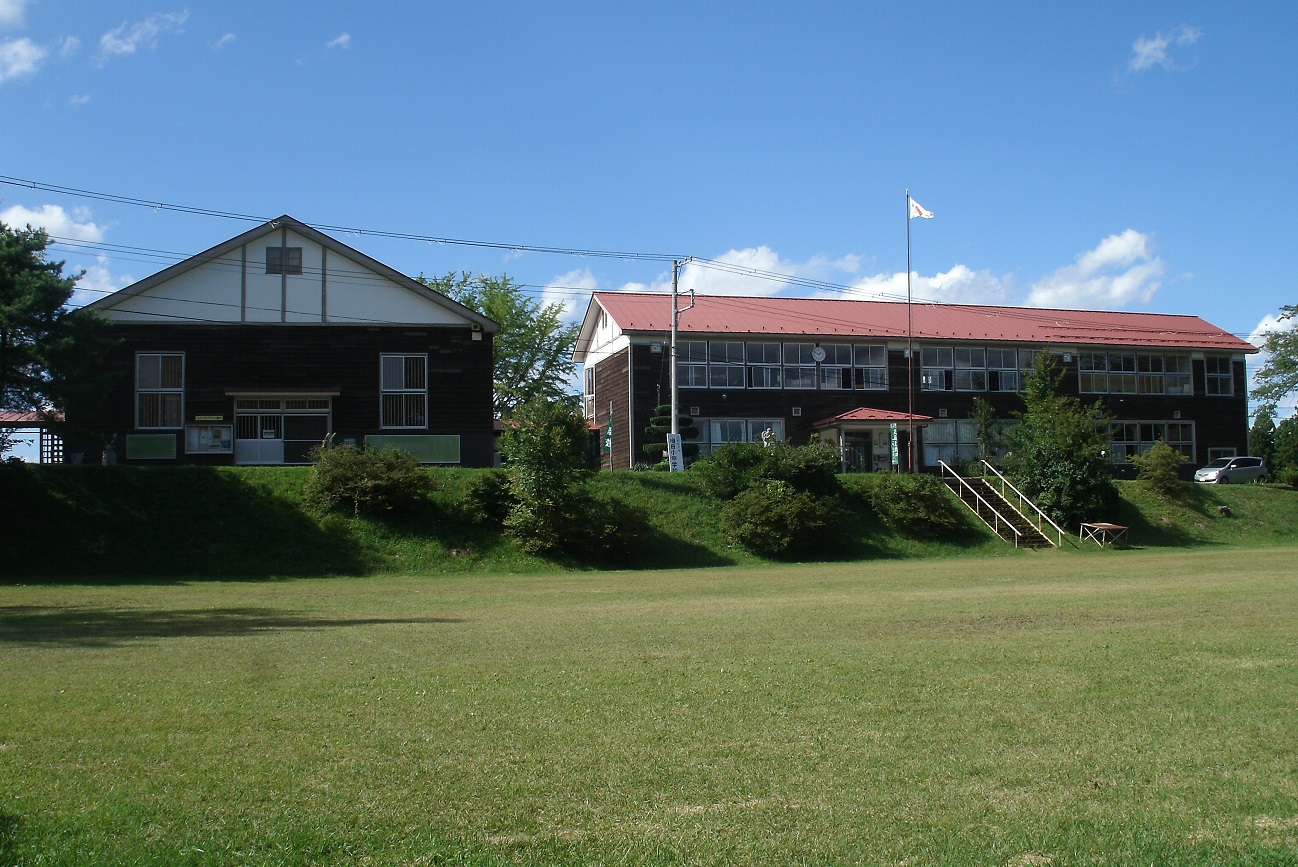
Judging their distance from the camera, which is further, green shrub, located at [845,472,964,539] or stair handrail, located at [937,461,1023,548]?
stair handrail, located at [937,461,1023,548]

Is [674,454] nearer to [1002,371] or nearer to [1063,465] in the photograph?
[1063,465]

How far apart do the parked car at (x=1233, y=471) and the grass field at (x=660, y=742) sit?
46.0 metres

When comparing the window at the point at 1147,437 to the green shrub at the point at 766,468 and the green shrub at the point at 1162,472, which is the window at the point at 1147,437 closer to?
the green shrub at the point at 1162,472

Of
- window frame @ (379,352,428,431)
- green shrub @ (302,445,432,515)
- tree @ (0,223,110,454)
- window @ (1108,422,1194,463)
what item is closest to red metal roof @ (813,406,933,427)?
window @ (1108,422,1194,463)

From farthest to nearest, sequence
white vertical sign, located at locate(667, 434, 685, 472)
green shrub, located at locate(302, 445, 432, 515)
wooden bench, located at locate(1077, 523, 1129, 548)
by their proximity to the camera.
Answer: white vertical sign, located at locate(667, 434, 685, 472)
wooden bench, located at locate(1077, 523, 1129, 548)
green shrub, located at locate(302, 445, 432, 515)

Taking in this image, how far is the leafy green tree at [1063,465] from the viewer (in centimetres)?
4078

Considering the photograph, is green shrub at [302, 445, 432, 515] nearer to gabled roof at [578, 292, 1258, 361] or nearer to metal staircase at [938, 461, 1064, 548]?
gabled roof at [578, 292, 1258, 361]

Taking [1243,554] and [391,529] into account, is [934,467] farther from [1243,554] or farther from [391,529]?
[391,529]

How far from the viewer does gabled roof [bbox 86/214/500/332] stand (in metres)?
38.8

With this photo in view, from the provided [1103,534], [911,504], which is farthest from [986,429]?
[911,504]

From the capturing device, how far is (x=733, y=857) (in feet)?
18.0

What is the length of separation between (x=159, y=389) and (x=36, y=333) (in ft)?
32.2

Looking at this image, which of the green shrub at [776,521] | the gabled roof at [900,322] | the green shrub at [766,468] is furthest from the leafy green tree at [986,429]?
the green shrub at [776,521]

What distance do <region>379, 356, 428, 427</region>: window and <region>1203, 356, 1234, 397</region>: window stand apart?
43.3 m
